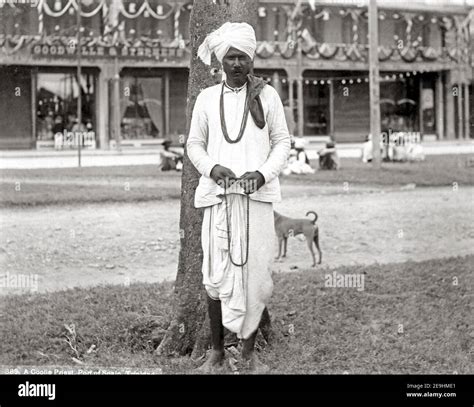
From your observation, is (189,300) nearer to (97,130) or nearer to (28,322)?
(28,322)

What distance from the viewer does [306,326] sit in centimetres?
529

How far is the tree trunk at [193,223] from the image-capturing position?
4.79 m

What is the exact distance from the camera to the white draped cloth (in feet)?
13.3

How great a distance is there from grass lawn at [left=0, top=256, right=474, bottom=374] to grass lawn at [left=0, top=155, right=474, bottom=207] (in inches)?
197

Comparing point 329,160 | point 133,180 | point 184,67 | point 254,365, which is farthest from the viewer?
point 184,67

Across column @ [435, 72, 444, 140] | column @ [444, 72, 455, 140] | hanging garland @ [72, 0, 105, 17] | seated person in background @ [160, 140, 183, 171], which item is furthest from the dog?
column @ [435, 72, 444, 140]

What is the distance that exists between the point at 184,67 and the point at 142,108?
1838 millimetres

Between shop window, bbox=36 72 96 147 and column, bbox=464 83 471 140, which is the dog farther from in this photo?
column, bbox=464 83 471 140

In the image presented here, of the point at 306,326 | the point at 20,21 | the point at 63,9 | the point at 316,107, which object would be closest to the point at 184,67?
the point at 63,9

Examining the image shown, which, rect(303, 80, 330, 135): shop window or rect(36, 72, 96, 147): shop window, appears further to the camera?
rect(303, 80, 330, 135): shop window

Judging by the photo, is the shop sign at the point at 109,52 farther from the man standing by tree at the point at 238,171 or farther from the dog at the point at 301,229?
the man standing by tree at the point at 238,171

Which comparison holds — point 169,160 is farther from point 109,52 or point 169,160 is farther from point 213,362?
point 213,362

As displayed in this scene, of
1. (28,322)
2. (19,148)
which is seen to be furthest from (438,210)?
(19,148)

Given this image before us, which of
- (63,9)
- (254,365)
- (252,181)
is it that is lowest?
(254,365)
